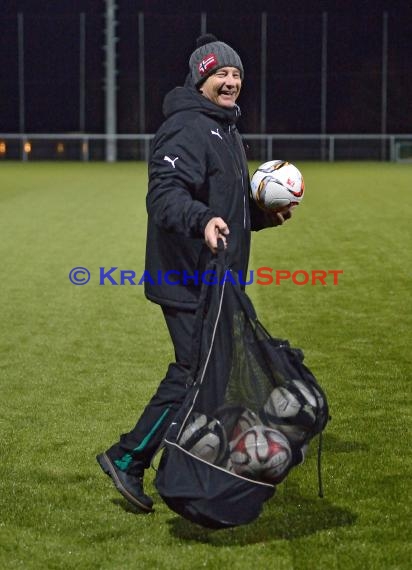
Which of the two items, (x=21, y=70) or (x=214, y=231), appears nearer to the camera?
(x=214, y=231)

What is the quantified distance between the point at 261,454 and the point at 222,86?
139 cm

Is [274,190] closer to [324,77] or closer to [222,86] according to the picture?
[222,86]

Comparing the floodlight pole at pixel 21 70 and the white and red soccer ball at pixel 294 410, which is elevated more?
the floodlight pole at pixel 21 70

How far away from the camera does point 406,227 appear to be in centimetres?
1538

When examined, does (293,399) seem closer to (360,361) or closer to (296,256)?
(360,361)

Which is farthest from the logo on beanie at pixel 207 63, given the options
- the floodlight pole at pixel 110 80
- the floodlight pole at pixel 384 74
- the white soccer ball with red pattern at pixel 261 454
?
the floodlight pole at pixel 384 74

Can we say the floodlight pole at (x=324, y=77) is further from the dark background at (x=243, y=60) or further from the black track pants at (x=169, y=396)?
the black track pants at (x=169, y=396)

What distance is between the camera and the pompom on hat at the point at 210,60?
166 inches

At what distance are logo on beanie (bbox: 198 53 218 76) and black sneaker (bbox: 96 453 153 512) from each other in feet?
5.11

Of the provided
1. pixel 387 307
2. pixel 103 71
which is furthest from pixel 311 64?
pixel 387 307

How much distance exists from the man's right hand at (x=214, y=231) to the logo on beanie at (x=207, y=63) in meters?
0.67

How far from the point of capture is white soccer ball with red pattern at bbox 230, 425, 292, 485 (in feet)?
12.9
